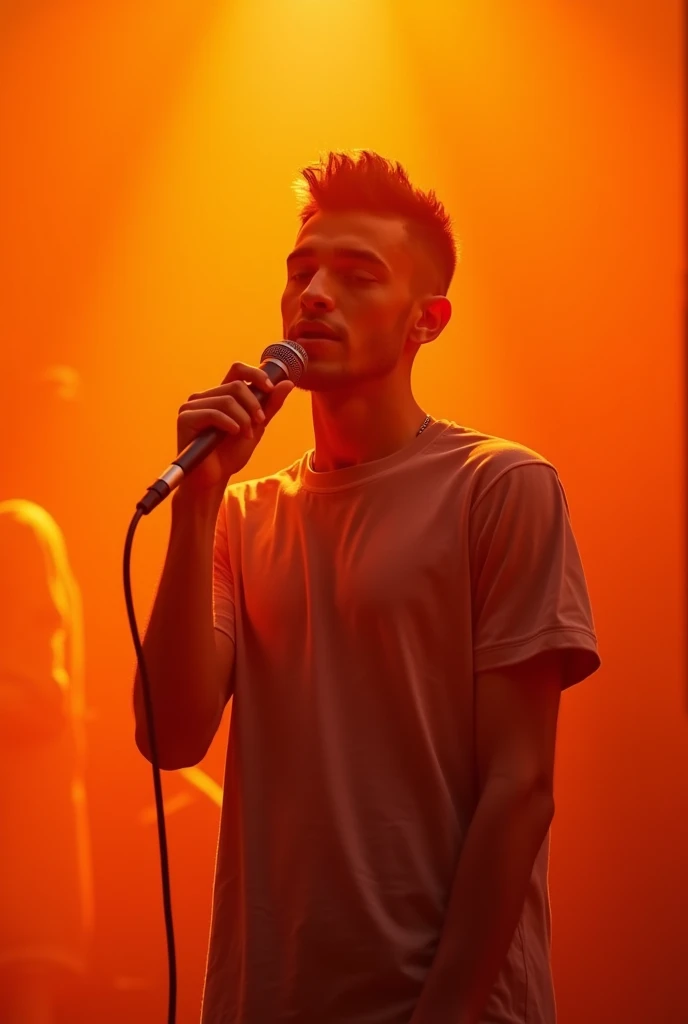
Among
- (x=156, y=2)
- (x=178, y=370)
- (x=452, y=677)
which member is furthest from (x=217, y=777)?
(x=156, y=2)

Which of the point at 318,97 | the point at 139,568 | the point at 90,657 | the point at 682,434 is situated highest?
the point at 318,97

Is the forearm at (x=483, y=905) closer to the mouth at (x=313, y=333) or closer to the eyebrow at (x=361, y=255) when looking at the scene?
the mouth at (x=313, y=333)

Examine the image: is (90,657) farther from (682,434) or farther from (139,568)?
(682,434)

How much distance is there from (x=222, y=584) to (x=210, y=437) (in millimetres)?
318

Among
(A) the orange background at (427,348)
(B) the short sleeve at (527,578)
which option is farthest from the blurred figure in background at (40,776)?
(B) the short sleeve at (527,578)

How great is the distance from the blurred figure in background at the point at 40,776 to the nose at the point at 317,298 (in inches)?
47.6

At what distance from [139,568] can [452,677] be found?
1312 millimetres

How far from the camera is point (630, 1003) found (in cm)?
231

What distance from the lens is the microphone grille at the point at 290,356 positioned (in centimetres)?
141

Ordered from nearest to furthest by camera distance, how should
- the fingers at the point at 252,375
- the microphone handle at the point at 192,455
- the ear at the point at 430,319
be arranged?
the microphone handle at the point at 192,455, the fingers at the point at 252,375, the ear at the point at 430,319

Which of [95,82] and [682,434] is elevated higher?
[95,82]

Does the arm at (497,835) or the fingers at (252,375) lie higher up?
the fingers at (252,375)

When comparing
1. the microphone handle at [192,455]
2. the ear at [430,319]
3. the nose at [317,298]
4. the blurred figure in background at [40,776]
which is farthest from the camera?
the blurred figure in background at [40,776]

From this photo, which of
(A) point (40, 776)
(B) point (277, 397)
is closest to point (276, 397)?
(B) point (277, 397)
